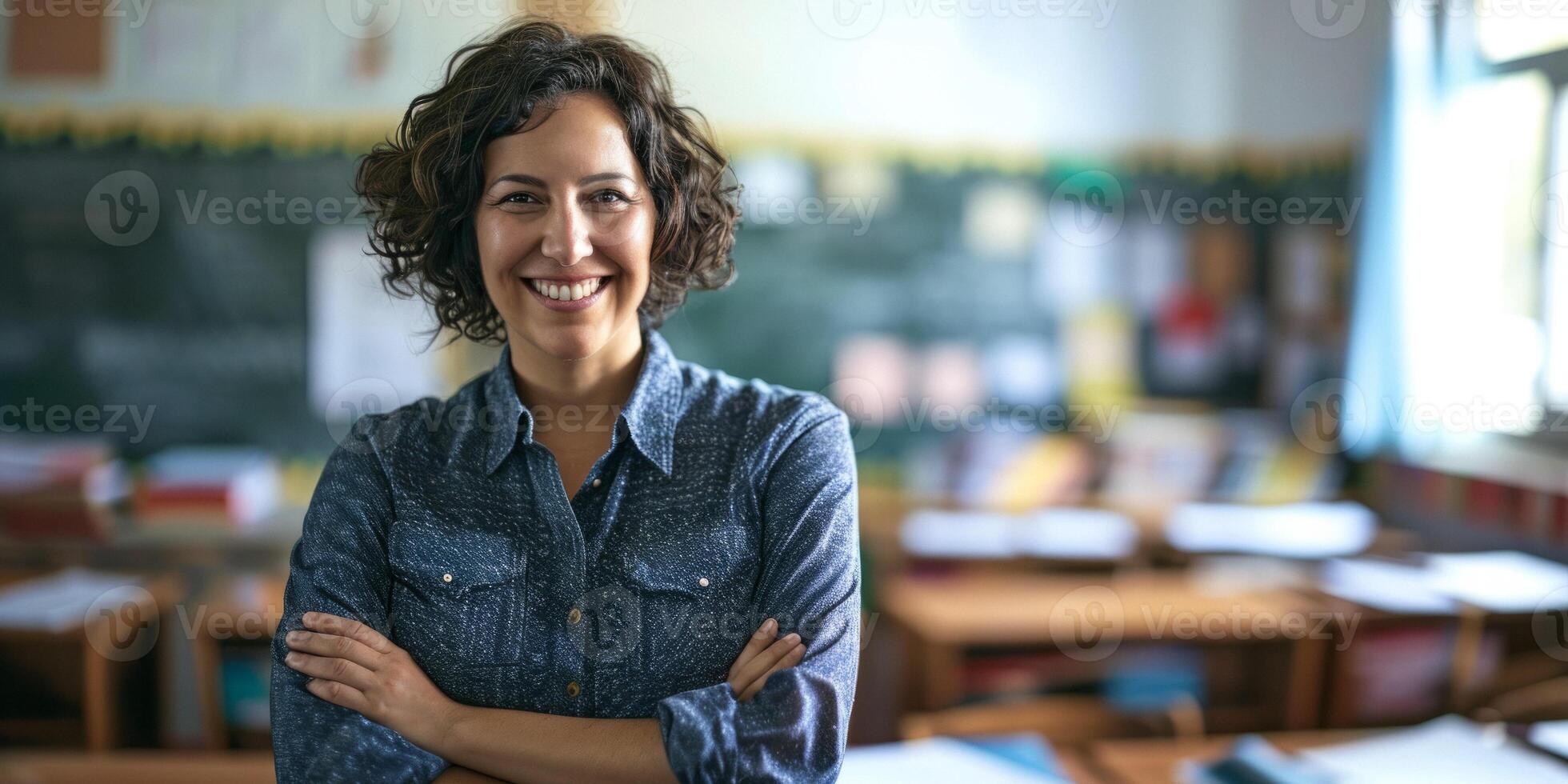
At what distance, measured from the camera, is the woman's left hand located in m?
1.23

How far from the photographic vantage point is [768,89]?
326 cm

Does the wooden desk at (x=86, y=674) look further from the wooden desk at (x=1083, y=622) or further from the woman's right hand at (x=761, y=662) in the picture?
the woman's right hand at (x=761, y=662)

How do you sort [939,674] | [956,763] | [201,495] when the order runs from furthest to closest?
[201,495] → [939,674] → [956,763]

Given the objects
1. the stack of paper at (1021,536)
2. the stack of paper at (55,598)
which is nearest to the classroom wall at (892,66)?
the stack of paper at (1021,536)

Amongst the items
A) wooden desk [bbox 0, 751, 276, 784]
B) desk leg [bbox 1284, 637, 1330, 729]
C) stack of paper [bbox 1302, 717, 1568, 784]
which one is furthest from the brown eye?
desk leg [bbox 1284, 637, 1330, 729]

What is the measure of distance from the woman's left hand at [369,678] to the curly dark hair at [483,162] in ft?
1.56

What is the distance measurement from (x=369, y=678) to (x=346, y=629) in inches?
2.6

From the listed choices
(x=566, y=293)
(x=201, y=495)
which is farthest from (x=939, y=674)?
(x=201, y=495)

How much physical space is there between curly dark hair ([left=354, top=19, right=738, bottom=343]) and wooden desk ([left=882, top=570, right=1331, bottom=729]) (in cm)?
154

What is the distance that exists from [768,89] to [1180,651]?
1969 millimetres

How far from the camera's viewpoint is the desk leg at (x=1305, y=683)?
2750mm

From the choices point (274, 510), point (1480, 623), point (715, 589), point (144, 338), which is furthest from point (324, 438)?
point (1480, 623)

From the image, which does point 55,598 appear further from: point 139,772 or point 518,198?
point 518,198

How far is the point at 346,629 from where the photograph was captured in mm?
1261
